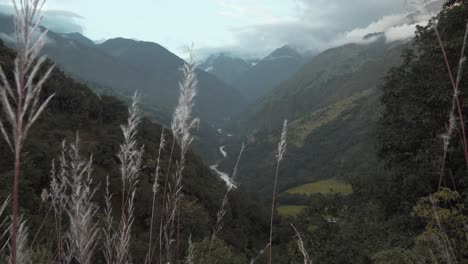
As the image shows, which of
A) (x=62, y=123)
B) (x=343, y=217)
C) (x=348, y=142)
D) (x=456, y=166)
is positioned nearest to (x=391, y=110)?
(x=456, y=166)

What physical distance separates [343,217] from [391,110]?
5281mm

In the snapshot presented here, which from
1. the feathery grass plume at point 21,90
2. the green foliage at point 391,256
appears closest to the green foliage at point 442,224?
the green foliage at point 391,256

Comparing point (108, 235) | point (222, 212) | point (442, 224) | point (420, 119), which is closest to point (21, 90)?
point (108, 235)

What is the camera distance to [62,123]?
2141 inches

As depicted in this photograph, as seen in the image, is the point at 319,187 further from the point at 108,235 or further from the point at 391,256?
the point at 108,235

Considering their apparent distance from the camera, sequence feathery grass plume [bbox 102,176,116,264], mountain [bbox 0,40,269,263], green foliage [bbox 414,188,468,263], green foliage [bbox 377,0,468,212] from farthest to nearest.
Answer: mountain [bbox 0,40,269,263]
green foliage [bbox 377,0,468,212]
green foliage [bbox 414,188,468,263]
feathery grass plume [bbox 102,176,116,264]

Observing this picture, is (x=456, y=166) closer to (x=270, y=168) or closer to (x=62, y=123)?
(x=62, y=123)

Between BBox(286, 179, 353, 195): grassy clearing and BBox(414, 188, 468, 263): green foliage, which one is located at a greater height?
BBox(414, 188, 468, 263): green foliage

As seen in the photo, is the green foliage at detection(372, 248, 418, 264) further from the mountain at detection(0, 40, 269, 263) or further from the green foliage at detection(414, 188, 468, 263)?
the mountain at detection(0, 40, 269, 263)

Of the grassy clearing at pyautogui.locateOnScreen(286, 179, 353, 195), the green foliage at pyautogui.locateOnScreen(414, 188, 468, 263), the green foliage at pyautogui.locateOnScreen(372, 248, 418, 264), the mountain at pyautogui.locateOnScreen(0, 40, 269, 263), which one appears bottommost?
the grassy clearing at pyautogui.locateOnScreen(286, 179, 353, 195)

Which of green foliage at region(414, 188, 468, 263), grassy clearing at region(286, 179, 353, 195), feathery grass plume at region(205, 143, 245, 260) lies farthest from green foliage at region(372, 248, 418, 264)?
grassy clearing at region(286, 179, 353, 195)

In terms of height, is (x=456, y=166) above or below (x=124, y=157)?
below

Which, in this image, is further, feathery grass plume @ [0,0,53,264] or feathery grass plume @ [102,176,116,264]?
feathery grass plume @ [102,176,116,264]

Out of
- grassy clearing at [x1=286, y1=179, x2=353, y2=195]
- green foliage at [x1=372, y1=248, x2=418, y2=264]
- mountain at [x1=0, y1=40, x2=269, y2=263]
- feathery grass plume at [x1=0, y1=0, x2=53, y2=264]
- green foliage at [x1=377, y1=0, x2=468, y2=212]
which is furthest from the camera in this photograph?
grassy clearing at [x1=286, y1=179, x2=353, y2=195]
